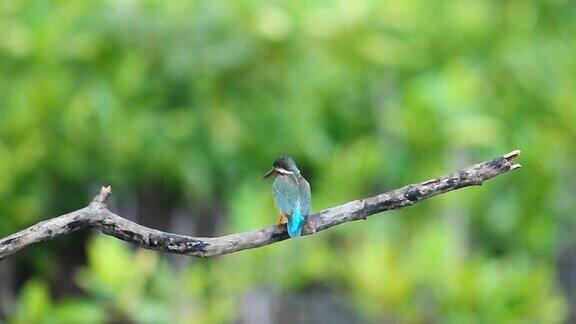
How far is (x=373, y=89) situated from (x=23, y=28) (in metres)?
1.40

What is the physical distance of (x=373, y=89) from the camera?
4.78 meters

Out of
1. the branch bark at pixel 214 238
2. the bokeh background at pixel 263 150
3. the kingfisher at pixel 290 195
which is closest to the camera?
the branch bark at pixel 214 238

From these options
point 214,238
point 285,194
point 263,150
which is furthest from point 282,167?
point 263,150

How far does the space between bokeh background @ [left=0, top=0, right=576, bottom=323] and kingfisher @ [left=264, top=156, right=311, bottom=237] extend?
87.4 inches

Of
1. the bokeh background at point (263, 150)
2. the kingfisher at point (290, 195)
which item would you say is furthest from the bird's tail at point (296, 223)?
the bokeh background at point (263, 150)

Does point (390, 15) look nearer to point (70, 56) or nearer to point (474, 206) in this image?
point (474, 206)

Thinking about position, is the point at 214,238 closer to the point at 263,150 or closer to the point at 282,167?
the point at 282,167

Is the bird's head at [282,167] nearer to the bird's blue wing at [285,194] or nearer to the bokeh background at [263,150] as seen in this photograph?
the bird's blue wing at [285,194]

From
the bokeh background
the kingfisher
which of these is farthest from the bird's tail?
the bokeh background

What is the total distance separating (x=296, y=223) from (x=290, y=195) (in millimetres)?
167

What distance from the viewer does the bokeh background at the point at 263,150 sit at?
4.14m

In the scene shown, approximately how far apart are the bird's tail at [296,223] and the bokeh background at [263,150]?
236cm

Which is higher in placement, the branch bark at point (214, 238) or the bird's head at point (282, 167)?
the bird's head at point (282, 167)

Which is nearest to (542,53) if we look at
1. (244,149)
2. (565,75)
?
(565,75)
